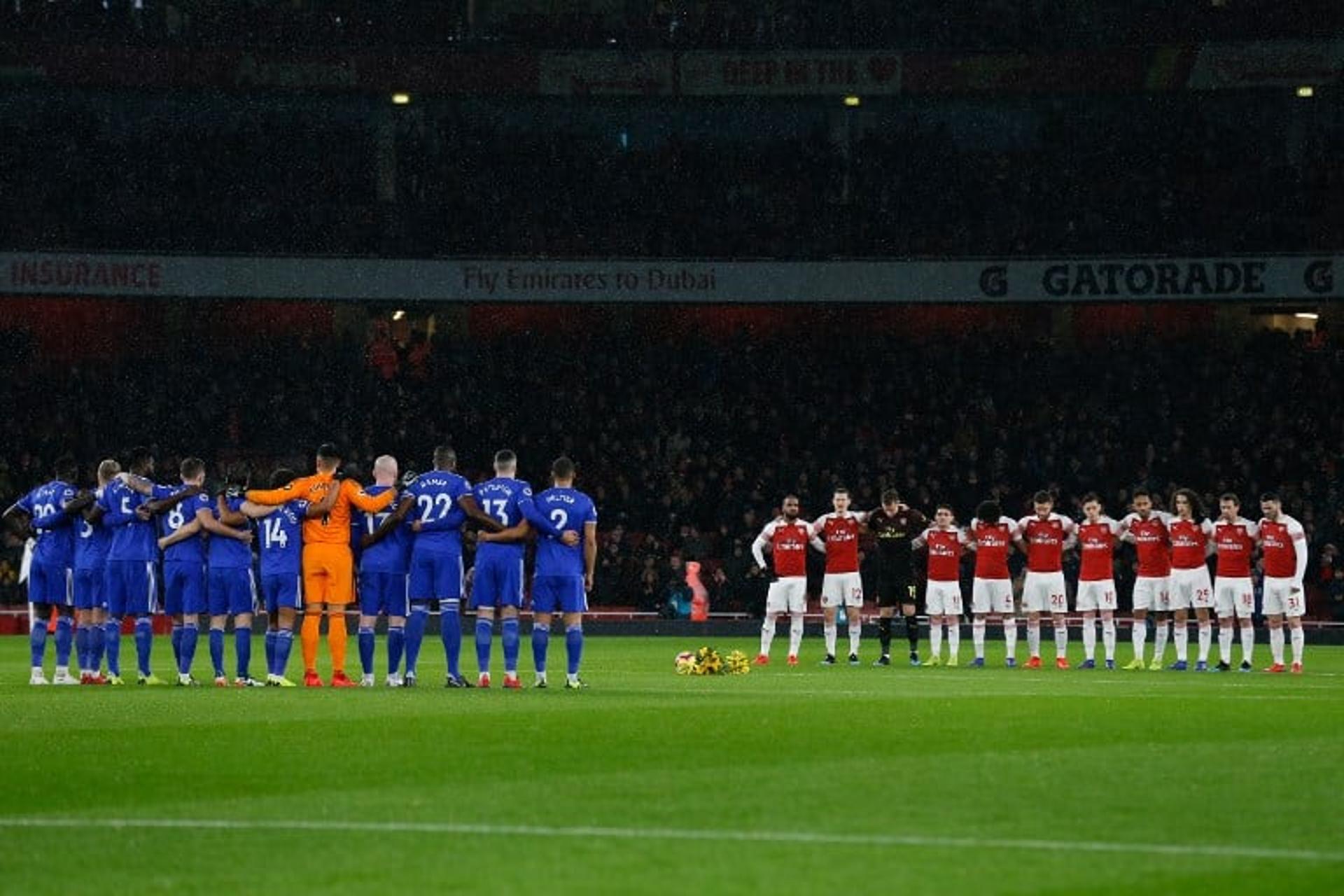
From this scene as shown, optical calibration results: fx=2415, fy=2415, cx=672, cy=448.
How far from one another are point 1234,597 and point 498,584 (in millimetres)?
11672

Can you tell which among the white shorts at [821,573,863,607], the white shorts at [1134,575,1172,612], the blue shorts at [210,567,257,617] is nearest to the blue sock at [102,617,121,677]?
the blue shorts at [210,567,257,617]

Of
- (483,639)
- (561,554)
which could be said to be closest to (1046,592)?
(561,554)

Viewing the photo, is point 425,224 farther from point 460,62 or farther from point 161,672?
point 161,672

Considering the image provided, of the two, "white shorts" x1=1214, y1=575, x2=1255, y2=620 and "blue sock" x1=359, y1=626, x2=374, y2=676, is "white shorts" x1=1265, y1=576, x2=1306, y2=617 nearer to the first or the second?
"white shorts" x1=1214, y1=575, x2=1255, y2=620

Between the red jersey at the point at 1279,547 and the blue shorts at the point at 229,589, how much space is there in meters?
13.7

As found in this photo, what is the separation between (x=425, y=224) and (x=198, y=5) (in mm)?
7254

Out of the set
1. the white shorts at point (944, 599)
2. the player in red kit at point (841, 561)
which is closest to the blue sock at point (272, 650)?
the player in red kit at point (841, 561)

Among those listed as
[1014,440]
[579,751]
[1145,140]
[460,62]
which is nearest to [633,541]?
[1014,440]

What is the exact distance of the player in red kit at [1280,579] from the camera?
31.6m

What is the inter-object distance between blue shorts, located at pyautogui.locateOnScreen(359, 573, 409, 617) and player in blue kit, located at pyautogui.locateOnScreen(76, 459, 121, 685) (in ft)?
10.4

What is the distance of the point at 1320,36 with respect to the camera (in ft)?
167

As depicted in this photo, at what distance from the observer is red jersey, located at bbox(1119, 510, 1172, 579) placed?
3319cm

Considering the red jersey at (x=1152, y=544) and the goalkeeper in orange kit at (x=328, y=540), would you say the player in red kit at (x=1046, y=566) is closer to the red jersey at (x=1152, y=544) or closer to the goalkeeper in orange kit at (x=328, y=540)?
the red jersey at (x=1152, y=544)

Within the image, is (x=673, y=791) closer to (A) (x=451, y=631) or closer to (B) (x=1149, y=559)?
(A) (x=451, y=631)
